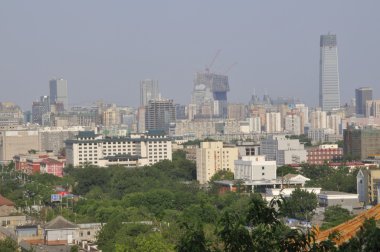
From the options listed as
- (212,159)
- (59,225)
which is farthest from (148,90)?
(59,225)

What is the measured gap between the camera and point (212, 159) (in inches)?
2314

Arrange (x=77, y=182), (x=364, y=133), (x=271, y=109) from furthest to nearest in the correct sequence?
(x=271, y=109)
(x=364, y=133)
(x=77, y=182)

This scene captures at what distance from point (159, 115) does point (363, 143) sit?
52950mm

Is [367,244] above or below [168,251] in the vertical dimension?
above

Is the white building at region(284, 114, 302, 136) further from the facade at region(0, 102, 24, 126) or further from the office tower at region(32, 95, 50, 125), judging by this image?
the office tower at region(32, 95, 50, 125)

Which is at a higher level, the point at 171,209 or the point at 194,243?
the point at 194,243

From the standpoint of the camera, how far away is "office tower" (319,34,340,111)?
16725cm

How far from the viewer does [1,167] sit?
77.8m

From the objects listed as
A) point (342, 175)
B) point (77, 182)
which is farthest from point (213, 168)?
point (342, 175)

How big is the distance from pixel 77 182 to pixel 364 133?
1949cm

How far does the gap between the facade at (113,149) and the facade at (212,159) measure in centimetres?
1228

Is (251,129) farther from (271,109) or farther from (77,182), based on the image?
(77,182)

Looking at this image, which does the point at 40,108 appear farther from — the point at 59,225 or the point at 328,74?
the point at 59,225

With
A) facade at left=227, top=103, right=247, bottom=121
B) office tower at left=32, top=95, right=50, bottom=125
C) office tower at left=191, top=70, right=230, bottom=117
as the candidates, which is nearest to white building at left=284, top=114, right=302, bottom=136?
facade at left=227, top=103, right=247, bottom=121
